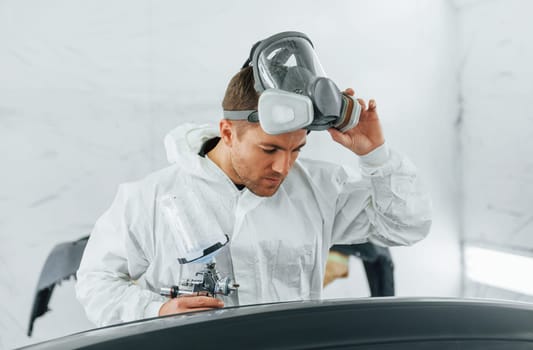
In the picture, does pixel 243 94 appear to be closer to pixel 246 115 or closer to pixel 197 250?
pixel 246 115

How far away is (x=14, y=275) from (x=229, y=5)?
1395 mm

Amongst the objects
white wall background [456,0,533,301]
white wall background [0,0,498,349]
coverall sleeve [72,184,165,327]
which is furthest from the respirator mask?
white wall background [456,0,533,301]

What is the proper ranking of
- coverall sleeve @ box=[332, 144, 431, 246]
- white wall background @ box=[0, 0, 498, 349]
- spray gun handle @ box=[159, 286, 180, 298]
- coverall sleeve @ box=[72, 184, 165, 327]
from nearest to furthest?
spray gun handle @ box=[159, 286, 180, 298] < coverall sleeve @ box=[72, 184, 165, 327] < coverall sleeve @ box=[332, 144, 431, 246] < white wall background @ box=[0, 0, 498, 349]

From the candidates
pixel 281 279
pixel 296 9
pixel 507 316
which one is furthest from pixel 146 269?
pixel 296 9

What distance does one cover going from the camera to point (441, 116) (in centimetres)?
282

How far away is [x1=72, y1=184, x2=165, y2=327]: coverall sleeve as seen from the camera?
1360 mm

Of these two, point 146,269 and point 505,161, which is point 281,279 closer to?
point 146,269

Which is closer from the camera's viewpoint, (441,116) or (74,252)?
(74,252)

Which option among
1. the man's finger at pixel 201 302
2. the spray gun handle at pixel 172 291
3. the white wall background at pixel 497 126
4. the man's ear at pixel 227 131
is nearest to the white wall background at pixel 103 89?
the white wall background at pixel 497 126

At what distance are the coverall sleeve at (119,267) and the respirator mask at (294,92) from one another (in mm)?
416

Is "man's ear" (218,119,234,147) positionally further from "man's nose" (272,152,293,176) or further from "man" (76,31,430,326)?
"man's nose" (272,152,293,176)

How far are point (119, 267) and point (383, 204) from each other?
0.76 metres

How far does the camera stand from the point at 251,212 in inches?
59.2

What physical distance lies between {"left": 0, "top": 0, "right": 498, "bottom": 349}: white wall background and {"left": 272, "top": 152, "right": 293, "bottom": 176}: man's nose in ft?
3.00
